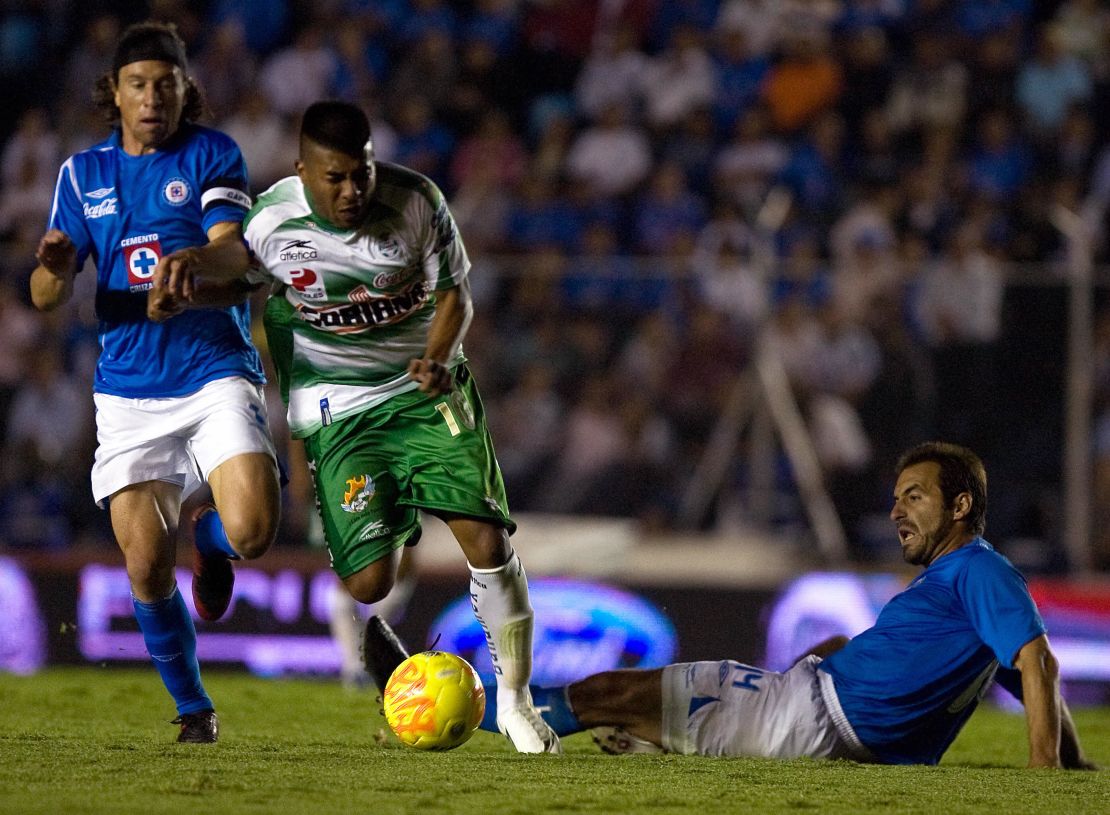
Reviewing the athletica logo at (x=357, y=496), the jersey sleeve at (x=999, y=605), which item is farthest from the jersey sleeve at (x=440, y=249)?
the jersey sleeve at (x=999, y=605)

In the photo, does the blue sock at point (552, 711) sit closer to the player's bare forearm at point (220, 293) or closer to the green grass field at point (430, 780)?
the green grass field at point (430, 780)

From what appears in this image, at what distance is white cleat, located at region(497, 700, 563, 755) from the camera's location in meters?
5.68

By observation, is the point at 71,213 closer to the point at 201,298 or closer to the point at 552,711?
the point at 201,298

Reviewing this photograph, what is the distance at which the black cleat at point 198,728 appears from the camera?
224 inches

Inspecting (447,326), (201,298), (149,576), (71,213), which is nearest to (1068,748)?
(447,326)

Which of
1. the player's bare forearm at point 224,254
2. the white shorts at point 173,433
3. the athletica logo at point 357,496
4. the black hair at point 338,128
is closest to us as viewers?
the black hair at point 338,128

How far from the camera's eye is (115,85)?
19.1ft

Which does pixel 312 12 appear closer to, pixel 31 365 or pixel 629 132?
pixel 629 132

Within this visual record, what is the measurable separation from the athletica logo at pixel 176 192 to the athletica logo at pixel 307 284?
50 cm

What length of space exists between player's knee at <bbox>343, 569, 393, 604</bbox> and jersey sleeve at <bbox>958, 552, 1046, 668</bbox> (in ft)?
6.75

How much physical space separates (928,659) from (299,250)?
265 cm

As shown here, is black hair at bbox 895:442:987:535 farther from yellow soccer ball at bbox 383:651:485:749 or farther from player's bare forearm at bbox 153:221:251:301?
player's bare forearm at bbox 153:221:251:301

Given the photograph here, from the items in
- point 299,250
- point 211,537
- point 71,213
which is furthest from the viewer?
point 211,537

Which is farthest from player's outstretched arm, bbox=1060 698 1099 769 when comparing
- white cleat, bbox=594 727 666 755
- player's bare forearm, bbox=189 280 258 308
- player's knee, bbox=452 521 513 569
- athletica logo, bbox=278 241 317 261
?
player's bare forearm, bbox=189 280 258 308
